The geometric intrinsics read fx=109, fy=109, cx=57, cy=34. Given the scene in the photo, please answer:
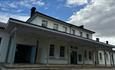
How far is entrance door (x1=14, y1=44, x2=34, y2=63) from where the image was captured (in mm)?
13766

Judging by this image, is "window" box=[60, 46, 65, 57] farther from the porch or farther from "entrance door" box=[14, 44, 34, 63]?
"entrance door" box=[14, 44, 34, 63]

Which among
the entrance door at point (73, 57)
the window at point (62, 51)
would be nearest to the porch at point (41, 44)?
the entrance door at point (73, 57)

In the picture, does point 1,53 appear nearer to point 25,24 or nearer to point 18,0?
point 25,24

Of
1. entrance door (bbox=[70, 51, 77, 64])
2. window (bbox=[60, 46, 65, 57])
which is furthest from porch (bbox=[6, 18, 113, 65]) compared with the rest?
window (bbox=[60, 46, 65, 57])

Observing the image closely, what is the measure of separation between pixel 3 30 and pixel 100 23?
18.9m

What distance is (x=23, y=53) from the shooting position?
1426 cm

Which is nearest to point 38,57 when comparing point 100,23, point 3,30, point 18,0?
point 3,30

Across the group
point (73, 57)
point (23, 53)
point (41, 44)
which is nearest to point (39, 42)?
point (41, 44)

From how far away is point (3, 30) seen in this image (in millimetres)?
13008

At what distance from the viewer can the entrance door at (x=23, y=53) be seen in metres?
13.8

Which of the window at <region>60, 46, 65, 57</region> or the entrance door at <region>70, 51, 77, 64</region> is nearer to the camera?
the window at <region>60, 46, 65, 57</region>

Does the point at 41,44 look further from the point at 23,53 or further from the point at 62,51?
the point at 62,51

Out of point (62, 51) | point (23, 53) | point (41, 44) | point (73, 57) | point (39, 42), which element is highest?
point (39, 42)

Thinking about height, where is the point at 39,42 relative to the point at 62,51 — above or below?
above
